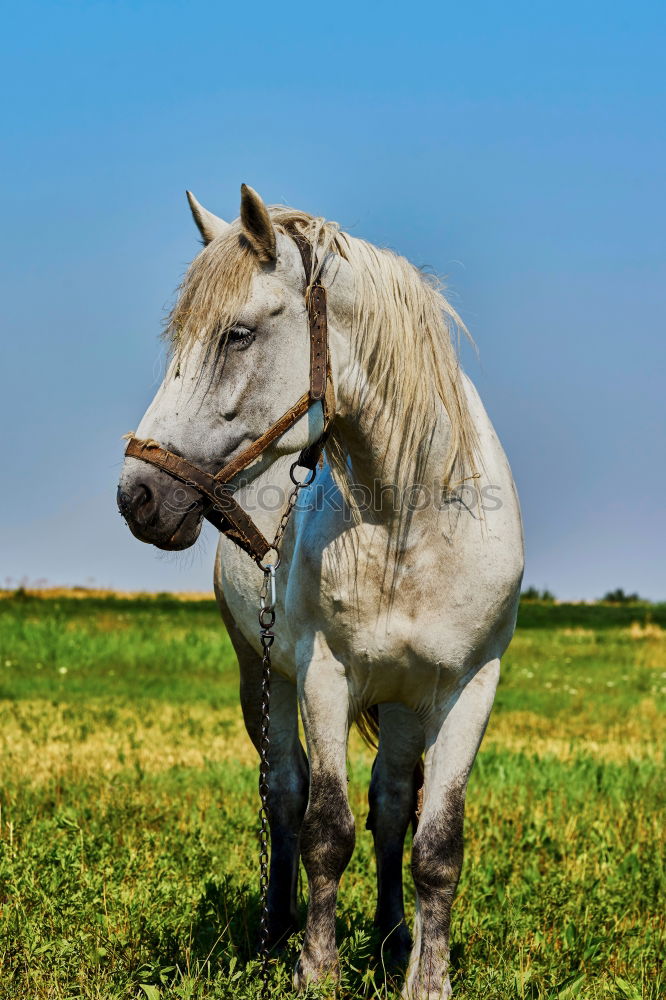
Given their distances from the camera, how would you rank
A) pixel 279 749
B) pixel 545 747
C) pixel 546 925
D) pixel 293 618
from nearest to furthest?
pixel 293 618 → pixel 546 925 → pixel 279 749 → pixel 545 747

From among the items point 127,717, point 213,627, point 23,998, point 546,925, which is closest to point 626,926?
point 546,925

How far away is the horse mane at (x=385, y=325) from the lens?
3.20m

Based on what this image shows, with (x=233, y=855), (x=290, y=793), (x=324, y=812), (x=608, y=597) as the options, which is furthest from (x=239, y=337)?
(x=608, y=597)

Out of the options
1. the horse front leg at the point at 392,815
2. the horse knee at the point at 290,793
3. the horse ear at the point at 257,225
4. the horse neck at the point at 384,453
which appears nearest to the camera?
the horse ear at the point at 257,225

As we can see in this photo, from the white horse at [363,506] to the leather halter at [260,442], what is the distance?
30mm

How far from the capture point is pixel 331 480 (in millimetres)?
3867

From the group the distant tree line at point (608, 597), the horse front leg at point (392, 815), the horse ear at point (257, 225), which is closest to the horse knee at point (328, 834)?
the horse front leg at point (392, 815)

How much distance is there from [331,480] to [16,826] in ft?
11.3

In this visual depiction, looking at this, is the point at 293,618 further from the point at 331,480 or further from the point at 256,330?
the point at 256,330

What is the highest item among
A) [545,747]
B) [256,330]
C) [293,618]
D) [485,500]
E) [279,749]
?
[256,330]

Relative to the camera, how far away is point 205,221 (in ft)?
12.1

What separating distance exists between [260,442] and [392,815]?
2042 millimetres

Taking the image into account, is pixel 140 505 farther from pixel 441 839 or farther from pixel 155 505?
pixel 441 839

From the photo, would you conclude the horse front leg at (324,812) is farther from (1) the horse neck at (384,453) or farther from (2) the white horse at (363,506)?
(1) the horse neck at (384,453)
